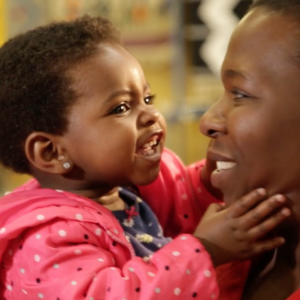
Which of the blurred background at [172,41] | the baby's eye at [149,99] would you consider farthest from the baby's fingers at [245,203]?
the blurred background at [172,41]

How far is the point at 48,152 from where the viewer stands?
3.88 feet

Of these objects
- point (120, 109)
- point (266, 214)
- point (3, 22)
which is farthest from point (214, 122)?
point (3, 22)

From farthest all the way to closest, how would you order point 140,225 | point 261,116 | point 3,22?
1. point 3,22
2. point 140,225
3. point 261,116

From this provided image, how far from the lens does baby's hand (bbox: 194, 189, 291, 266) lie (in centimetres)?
93

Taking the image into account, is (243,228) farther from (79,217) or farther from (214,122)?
(79,217)

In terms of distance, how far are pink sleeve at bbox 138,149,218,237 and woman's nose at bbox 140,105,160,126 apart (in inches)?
8.0

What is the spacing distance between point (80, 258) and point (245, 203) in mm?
318

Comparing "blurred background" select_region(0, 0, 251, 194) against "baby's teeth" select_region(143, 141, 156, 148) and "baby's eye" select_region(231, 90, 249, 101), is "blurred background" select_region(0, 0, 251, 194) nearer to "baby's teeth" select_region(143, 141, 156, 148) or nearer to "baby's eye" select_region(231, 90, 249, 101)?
"baby's teeth" select_region(143, 141, 156, 148)

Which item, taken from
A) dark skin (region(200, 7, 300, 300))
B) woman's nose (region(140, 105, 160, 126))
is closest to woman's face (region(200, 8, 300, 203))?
dark skin (region(200, 7, 300, 300))

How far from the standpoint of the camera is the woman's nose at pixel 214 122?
0.94 meters

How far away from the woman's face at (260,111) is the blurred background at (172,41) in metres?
2.44

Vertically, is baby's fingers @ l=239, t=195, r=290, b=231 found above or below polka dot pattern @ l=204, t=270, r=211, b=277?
above

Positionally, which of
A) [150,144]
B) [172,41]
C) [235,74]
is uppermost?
[235,74]

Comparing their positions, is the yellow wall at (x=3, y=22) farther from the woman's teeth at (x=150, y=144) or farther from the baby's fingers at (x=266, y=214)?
the baby's fingers at (x=266, y=214)
